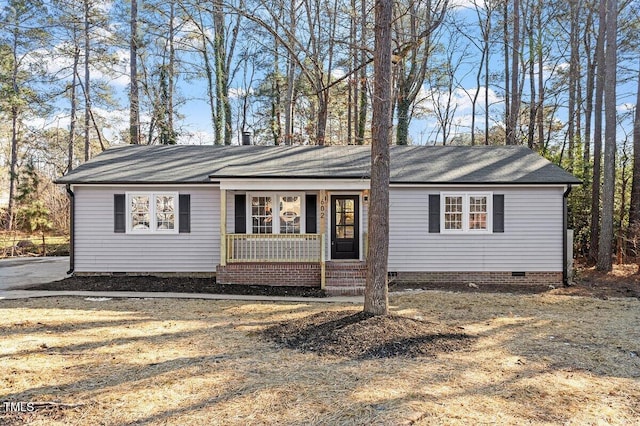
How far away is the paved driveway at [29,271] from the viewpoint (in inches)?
411

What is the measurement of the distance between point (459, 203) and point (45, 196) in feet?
80.3

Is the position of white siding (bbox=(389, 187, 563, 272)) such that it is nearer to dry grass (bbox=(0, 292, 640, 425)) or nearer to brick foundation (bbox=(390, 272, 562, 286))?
brick foundation (bbox=(390, 272, 562, 286))

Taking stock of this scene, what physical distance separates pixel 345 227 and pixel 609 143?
8854mm

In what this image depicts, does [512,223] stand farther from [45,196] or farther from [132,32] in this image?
[45,196]

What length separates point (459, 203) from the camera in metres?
11.1

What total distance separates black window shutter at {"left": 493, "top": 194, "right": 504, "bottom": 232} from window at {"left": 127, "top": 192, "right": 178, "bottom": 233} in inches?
345

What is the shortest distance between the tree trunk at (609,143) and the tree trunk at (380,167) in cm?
1004

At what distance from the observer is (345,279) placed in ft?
33.4

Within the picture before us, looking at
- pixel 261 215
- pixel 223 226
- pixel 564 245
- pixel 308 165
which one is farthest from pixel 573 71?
pixel 223 226

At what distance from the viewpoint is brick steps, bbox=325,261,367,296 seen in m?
9.82

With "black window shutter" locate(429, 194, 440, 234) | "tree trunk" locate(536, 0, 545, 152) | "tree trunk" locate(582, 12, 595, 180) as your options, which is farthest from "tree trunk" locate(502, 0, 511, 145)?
"black window shutter" locate(429, 194, 440, 234)

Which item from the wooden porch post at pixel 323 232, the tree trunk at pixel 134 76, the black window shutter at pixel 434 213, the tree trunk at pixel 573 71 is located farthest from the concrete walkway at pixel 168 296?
the tree trunk at pixel 134 76

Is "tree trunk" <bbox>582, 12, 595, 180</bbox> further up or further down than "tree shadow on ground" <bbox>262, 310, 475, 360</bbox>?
further up

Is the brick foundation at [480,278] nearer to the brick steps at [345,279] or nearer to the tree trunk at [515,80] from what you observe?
the brick steps at [345,279]
